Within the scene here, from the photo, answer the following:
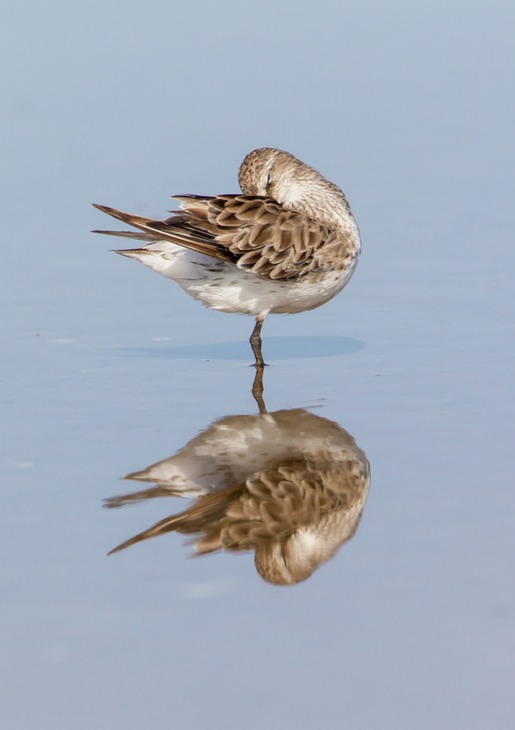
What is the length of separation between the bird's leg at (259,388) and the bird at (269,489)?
244mm

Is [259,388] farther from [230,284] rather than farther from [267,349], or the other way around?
[267,349]

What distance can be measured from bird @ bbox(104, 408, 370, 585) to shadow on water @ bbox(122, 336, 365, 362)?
4.64 ft

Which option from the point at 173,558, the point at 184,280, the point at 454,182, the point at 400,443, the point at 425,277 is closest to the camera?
the point at 173,558

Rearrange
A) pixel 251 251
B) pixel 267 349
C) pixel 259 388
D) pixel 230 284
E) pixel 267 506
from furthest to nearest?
pixel 267 349
pixel 230 284
pixel 251 251
pixel 259 388
pixel 267 506

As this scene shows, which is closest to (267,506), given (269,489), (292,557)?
(269,489)

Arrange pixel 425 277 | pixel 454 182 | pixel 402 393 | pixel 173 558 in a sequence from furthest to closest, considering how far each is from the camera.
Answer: pixel 454 182, pixel 425 277, pixel 402 393, pixel 173 558

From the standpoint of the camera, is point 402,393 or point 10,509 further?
point 402,393

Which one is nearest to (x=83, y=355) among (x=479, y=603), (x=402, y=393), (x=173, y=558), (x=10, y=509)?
(x=402, y=393)

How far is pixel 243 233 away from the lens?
29.3 ft

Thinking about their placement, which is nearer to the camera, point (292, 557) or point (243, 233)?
point (292, 557)

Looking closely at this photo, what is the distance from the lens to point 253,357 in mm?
9375

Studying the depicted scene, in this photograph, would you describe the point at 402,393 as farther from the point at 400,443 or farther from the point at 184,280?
the point at 184,280

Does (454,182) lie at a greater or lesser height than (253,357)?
greater

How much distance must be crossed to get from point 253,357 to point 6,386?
1.74 metres
